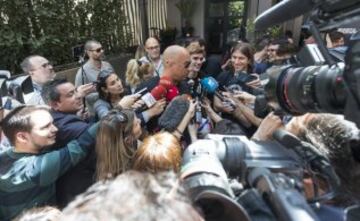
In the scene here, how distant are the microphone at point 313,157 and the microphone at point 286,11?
29 cm

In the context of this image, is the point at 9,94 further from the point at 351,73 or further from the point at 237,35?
the point at 237,35

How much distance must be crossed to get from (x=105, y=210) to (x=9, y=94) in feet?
7.49

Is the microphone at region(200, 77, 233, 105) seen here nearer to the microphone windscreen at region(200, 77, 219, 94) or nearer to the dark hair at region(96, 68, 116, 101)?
the microphone windscreen at region(200, 77, 219, 94)

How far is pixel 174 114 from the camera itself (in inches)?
86.7

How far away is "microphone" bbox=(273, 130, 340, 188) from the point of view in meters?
0.86

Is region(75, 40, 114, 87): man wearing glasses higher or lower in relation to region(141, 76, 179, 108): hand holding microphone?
lower

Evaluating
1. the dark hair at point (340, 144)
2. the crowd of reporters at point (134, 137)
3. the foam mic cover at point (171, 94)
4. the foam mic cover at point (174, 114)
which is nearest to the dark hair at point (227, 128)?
the crowd of reporters at point (134, 137)

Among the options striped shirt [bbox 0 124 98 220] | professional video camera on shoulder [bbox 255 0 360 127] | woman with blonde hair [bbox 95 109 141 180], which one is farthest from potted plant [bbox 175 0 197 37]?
professional video camera on shoulder [bbox 255 0 360 127]

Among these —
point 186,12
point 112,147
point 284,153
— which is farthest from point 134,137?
point 186,12

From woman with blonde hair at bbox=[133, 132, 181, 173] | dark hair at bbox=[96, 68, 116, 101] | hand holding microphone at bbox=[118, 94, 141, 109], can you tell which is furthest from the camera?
dark hair at bbox=[96, 68, 116, 101]

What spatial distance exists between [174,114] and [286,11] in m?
1.43

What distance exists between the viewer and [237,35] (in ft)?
27.6

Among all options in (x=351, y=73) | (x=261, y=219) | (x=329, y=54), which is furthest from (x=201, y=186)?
(x=329, y=54)

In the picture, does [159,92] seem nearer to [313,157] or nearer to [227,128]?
[227,128]
